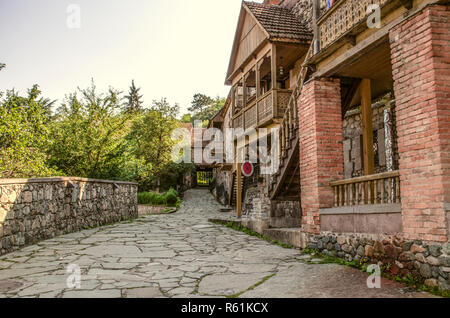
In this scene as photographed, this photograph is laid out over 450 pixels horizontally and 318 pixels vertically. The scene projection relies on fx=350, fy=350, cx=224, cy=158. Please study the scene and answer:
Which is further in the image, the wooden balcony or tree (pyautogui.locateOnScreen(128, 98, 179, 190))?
tree (pyautogui.locateOnScreen(128, 98, 179, 190))

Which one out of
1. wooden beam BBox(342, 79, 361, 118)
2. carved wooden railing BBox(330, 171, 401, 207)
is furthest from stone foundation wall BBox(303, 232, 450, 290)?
wooden beam BBox(342, 79, 361, 118)

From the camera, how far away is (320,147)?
6828mm

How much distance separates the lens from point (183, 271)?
17.7 feet

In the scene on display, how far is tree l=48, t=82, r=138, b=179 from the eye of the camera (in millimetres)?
14180

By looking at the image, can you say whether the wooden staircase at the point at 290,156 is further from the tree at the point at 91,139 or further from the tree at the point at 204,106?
the tree at the point at 204,106

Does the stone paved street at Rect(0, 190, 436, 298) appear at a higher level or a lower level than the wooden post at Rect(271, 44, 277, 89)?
lower

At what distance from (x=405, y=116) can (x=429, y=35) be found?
3.45 feet

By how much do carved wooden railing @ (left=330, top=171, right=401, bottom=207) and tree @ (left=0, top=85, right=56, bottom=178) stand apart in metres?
9.14

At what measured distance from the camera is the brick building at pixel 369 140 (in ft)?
14.3

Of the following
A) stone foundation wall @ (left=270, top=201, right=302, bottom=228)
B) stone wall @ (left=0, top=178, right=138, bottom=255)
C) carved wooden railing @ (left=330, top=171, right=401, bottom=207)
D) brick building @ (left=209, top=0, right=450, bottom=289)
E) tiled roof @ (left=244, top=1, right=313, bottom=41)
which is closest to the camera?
brick building @ (left=209, top=0, right=450, bottom=289)

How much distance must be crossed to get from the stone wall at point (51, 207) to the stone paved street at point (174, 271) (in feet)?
1.34

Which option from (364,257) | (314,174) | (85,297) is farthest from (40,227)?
(364,257)

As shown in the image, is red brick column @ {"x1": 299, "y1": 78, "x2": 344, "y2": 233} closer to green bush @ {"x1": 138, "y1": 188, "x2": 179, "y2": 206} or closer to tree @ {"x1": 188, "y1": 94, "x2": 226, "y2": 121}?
green bush @ {"x1": 138, "y1": 188, "x2": 179, "y2": 206}

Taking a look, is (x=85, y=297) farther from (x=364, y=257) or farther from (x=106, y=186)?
(x=106, y=186)
